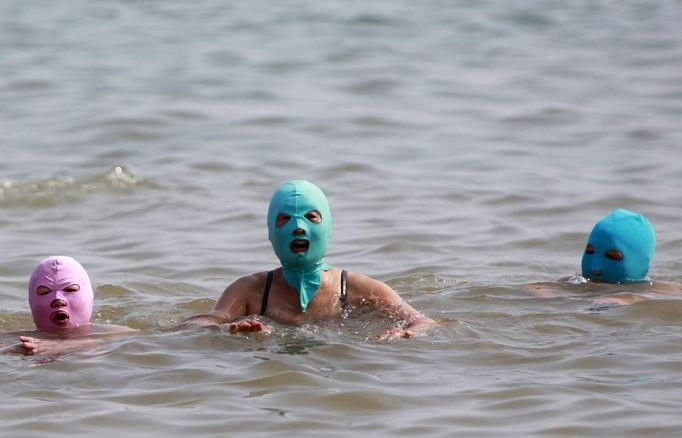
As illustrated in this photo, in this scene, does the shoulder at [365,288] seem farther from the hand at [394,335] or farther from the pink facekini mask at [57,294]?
the pink facekini mask at [57,294]

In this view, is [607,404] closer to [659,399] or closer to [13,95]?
[659,399]

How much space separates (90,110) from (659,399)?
12.8m

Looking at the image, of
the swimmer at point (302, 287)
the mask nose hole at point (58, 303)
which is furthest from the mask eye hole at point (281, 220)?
the mask nose hole at point (58, 303)

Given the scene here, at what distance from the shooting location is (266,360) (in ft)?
26.9

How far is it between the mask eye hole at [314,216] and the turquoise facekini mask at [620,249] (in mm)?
2807

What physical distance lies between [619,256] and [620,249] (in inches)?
2.3

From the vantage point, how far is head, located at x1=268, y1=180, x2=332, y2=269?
28.6 feet

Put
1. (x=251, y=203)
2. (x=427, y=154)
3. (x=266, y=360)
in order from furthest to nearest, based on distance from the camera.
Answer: (x=427, y=154) → (x=251, y=203) → (x=266, y=360)

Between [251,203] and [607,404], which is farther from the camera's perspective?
[251,203]

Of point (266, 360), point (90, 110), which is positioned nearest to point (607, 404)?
point (266, 360)

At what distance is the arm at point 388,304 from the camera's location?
8.89 metres

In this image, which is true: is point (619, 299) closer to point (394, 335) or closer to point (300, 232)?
point (394, 335)

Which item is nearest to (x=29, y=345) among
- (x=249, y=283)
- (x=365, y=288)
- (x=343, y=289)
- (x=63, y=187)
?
(x=249, y=283)

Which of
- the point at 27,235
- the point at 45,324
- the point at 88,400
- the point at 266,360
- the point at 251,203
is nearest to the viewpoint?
the point at 88,400
